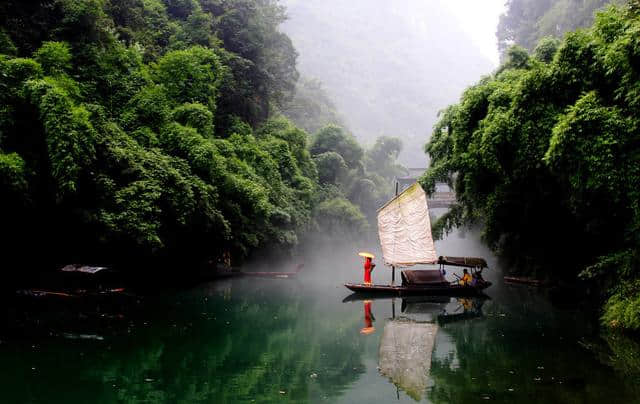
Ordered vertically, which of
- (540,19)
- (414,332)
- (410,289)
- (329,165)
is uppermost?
(540,19)

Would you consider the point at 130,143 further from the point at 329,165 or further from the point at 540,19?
the point at 540,19

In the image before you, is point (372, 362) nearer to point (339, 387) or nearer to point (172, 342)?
point (339, 387)

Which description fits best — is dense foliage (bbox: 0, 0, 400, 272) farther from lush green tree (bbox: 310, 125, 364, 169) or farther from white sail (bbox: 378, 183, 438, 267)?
lush green tree (bbox: 310, 125, 364, 169)

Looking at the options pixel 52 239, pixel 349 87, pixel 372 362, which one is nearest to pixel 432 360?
pixel 372 362

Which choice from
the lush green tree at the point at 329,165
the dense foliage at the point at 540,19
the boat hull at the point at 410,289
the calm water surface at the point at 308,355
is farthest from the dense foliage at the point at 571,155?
the lush green tree at the point at 329,165

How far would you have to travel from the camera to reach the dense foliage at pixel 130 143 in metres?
15.5

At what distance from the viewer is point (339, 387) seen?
898 centimetres

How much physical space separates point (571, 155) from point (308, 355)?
777cm

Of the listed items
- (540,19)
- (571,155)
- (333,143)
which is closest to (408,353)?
(571,155)

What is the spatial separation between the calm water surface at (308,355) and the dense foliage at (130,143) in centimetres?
305

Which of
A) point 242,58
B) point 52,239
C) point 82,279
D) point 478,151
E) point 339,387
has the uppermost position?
point 242,58

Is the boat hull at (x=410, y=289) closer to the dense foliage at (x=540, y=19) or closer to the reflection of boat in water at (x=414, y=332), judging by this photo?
the reflection of boat in water at (x=414, y=332)

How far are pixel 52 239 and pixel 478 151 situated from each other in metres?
13.6

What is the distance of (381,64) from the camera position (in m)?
131
